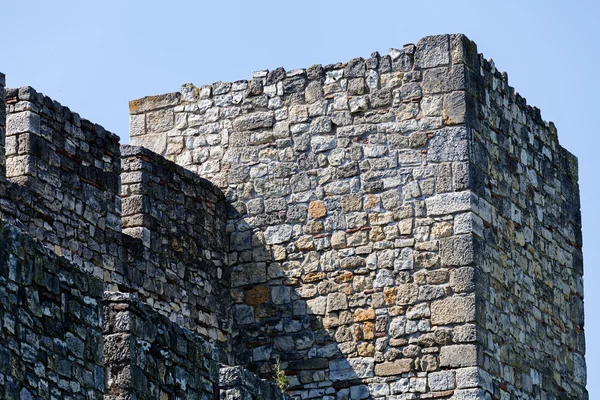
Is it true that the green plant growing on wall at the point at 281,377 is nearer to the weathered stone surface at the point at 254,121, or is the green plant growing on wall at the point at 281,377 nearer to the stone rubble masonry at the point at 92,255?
the stone rubble masonry at the point at 92,255

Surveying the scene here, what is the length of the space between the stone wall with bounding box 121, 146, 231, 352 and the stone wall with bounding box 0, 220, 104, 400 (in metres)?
4.45

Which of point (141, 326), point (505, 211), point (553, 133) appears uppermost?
point (553, 133)

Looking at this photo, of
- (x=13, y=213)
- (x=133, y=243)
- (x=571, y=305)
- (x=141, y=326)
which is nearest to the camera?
(x=141, y=326)

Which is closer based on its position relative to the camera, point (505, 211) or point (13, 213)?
point (13, 213)

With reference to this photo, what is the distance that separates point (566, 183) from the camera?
17.2 m

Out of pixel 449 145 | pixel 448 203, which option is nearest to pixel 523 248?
pixel 448 203

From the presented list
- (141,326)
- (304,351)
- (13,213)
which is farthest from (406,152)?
(141,326)

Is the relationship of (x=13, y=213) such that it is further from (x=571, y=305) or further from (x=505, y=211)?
(x=571, y=305)

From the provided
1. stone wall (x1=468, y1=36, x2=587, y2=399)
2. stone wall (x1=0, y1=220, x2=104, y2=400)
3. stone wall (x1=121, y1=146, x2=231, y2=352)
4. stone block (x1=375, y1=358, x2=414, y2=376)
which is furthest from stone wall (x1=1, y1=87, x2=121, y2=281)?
stone wall (x1=0, y1=220, x2=104, y2=400)

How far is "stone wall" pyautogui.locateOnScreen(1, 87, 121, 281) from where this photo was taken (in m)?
13.5

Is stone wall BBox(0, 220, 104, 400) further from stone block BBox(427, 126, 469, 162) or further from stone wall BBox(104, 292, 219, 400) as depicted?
stone block BBox(427, 126, 469, 162)

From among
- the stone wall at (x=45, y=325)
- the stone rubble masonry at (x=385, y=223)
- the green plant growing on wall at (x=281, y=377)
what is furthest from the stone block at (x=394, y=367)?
the stone wall at (x=45, y=325)

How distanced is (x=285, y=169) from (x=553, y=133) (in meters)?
2.69

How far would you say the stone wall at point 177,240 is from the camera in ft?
48.9
